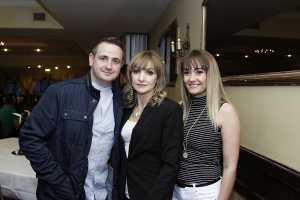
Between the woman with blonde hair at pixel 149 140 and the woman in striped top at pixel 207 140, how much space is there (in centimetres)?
6

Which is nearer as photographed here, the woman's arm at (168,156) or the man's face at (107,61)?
the woman's arm at (168,156)

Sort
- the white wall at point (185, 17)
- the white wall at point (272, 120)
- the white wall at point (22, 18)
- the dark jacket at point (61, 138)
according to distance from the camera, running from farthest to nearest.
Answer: the white wall at point (22, 18)
the white wall at point (185, 17)
the dark jacket at point (61, 138)
the white wall at point (272, 120)

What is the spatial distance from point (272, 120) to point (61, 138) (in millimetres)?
886

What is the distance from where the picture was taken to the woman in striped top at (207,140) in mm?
1490

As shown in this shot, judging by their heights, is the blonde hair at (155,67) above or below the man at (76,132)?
above

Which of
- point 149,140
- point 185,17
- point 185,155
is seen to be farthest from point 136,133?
point 185,17

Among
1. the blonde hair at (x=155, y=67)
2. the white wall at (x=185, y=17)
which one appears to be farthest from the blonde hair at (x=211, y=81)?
the white wall at (x=185, y=17)

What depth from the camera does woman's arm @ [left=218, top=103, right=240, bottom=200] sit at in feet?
4.84

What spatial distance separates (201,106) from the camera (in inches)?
62.7

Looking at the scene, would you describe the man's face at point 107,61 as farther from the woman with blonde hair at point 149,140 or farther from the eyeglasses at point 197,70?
the eyeglasses at point 197,70

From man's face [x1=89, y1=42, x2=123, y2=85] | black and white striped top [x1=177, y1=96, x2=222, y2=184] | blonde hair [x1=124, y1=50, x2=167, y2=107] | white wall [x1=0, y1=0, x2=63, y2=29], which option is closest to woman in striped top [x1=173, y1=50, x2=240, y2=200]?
black and white striped top [x1=177, y1=96, x2=222, y2=184]

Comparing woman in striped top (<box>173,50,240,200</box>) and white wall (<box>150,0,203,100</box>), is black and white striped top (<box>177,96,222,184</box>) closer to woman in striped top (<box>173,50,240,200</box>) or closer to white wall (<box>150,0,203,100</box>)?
woman in striped top (<box>173,50,240,200</box>)

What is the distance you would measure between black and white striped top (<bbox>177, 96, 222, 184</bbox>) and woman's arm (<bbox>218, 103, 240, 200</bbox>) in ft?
0.13

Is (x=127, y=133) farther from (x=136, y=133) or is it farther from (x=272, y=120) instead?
(x=272, y=120)
